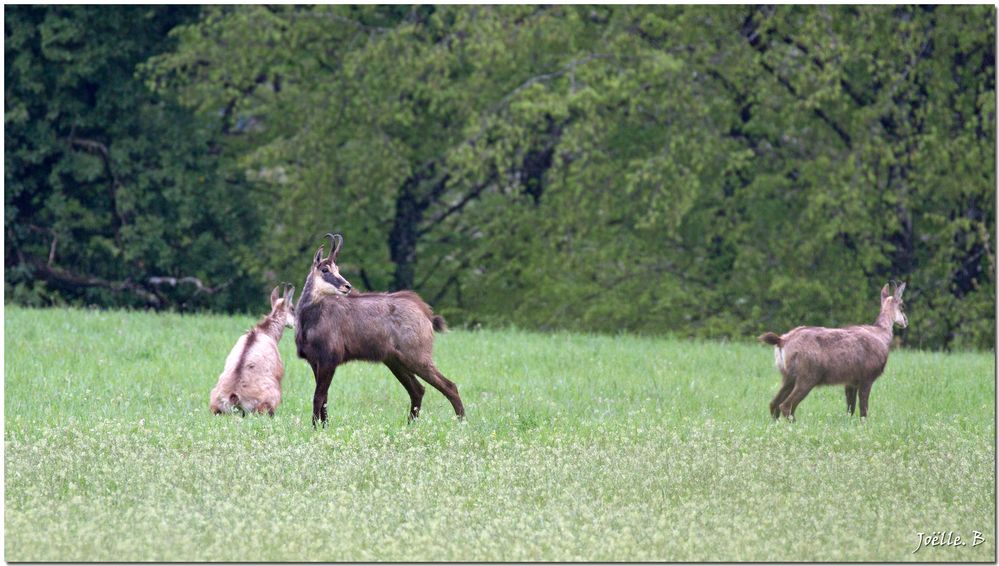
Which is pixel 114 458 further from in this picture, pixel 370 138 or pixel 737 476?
pixel 370 138

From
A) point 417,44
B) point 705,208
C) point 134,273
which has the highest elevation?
point 417,44

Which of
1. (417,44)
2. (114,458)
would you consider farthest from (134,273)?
(114,458)

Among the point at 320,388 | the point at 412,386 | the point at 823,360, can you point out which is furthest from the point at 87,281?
the point at 823,360

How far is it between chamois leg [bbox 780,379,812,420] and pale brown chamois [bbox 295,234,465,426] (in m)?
3.22

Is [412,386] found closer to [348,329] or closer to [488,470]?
[348,329]

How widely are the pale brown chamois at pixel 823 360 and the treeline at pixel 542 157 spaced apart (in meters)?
12.3

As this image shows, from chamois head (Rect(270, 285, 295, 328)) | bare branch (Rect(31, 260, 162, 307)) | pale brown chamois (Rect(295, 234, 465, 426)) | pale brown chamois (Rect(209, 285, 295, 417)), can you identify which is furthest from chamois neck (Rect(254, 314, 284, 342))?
bare branch (Rect(31, 260, 162, 307))

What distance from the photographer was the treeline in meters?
26.3

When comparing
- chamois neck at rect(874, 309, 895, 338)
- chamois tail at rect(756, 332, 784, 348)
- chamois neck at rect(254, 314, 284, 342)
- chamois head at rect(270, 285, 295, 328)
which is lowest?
chamois neck at rect(254, 314, 284, 342)

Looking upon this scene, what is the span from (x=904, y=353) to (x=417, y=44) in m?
11.7

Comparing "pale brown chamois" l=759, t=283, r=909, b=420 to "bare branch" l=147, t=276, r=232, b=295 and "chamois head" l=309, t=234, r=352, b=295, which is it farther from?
"bare branch" l=147, t=276, r=232, b=295

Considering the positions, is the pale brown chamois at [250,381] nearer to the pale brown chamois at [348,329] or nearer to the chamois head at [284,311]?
the pale brown chamois at [348,329]

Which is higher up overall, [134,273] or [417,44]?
[417,44]

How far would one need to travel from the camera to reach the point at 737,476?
1018 centimetres
